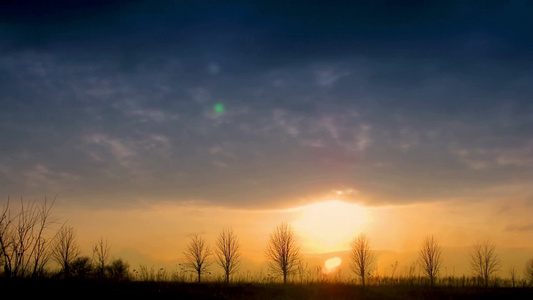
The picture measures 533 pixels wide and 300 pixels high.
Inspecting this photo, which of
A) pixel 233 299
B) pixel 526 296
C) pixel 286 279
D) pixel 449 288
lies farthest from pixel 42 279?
pixel 526 296

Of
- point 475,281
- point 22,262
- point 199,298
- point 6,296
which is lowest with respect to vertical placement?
point 475,281

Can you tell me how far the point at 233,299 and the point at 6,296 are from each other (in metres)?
17.5

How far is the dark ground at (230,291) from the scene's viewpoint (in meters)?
23.0

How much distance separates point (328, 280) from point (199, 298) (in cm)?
2389

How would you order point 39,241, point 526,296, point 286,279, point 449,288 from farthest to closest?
point 286,279
point 449,288
point 526,296
point 39,241

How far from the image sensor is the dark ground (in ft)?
75.4

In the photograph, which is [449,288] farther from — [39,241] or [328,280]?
[39,241]

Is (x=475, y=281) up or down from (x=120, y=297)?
down

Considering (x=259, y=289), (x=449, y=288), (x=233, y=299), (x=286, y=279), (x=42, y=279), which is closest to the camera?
(x=42, y=279)

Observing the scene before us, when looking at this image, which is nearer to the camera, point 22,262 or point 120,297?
point 22,262

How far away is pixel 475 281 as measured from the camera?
56188mm

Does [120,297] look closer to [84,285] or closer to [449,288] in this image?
[84,285]

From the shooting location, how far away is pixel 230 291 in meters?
38.8

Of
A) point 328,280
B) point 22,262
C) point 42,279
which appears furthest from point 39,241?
point 328,280
